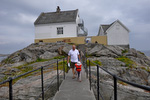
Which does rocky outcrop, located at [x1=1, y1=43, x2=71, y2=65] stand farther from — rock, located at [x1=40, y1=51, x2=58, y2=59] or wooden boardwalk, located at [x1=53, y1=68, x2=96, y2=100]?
wooden boardwalk, located at [x1=53, y1=68, x2=96, y2=100]

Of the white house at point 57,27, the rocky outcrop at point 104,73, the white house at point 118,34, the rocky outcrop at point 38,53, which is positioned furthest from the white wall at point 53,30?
the rocky outcrop at point 38,53

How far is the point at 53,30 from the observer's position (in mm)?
29562

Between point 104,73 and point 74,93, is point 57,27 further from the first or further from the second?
point 74,93

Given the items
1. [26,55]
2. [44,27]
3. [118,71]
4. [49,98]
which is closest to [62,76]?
[49,98]

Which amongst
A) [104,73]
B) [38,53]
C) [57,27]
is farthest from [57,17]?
[104,73]

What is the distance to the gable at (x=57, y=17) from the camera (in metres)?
29.7

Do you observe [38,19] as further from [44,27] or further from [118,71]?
[118,71]

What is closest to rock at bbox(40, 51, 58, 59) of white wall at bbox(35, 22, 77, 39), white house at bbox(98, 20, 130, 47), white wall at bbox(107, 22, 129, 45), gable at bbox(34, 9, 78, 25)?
white wall at bbox(35, 22, 77, 39)

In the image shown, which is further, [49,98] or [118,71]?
[118,71]

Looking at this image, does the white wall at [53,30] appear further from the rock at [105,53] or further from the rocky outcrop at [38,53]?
the rock at [105,53]

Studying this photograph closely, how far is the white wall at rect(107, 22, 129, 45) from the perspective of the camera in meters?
27.4

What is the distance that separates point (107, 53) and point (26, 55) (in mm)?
11377

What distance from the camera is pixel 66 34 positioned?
29.2 meters

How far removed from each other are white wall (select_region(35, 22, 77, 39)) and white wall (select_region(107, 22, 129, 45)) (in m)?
7.20
